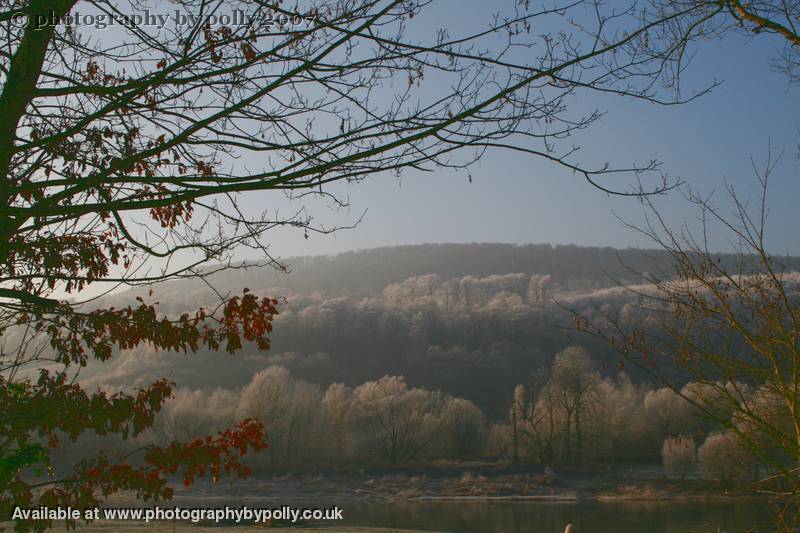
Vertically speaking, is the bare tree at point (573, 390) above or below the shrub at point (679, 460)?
above

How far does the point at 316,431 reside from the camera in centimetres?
4562

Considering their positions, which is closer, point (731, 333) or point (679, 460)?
point (731, 333)

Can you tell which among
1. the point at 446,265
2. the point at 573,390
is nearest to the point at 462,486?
the point at 573,390

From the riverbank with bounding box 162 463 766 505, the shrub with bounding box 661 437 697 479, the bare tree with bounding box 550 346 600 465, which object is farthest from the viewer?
the bare tree with bounding box 550 346 600 465

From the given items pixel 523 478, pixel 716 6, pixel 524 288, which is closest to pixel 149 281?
pixel 716 6

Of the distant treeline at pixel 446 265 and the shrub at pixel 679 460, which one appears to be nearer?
the shrub at pixel 679 460

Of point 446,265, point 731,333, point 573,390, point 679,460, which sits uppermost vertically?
point 446,265

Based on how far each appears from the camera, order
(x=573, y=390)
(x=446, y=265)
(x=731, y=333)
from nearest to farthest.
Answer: (x=731, y=333)
(x=573, y=390)
(x=446, y=265)

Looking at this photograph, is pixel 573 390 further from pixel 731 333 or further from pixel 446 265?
pixel 446 265

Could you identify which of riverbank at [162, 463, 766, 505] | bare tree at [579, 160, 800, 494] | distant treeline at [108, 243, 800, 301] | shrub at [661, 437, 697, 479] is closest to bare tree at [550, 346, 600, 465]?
riverbank at [162, 463, 766, 505]

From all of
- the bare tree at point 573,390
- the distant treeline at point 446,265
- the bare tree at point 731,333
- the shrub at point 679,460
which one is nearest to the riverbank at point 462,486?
the shrub at point 679,460

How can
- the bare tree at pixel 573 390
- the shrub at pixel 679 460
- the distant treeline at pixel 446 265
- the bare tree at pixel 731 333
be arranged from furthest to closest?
the distant treeline at pixel 446 265 → the bare tree at pixel 573 390 → the shrub at pixel 679 460 → the bare tree at pixel 731 333

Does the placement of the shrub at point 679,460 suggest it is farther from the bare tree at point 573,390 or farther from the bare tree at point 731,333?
the bare tree at point 731,333

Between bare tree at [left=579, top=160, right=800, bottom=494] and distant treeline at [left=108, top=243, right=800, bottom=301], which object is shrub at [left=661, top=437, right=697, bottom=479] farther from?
distant treeline at [left=108, top=243, right=800, bottom=301]
